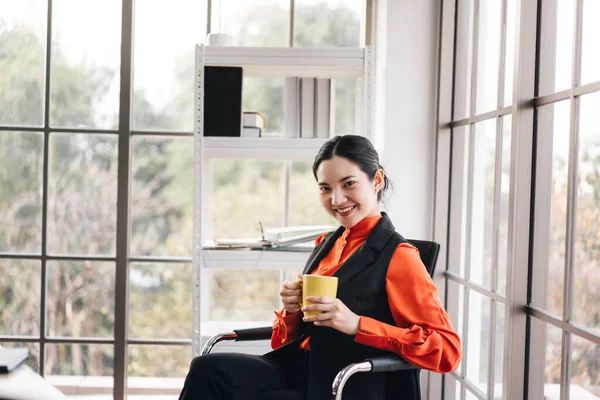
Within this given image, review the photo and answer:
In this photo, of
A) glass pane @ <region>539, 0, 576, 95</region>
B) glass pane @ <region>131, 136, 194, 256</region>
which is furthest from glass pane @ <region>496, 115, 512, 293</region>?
glass pane @ <region>131, 136, 194, 256</region>

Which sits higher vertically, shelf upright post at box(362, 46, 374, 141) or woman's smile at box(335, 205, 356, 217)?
shelf upright post at box(362, 46, 374, 141)

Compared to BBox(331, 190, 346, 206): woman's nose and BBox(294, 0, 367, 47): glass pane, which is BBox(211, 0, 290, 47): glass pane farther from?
BBox(331, 190, 346, 206): woman's nose

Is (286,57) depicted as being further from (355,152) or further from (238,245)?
(355,152)

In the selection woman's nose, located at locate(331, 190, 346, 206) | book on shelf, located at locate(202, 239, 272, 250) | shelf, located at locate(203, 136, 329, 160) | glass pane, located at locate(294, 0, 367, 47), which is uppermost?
glass pane, located at locate(294, 0, 367, 47)

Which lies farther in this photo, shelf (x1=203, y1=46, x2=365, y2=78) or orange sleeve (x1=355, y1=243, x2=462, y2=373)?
shelf (x1=203, y1=46, x2=365, y2=78)

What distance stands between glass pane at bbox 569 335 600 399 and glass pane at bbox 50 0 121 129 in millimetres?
2331

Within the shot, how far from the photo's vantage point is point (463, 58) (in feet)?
8.86

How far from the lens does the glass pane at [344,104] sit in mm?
3162

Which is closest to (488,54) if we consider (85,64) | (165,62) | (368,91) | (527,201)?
(368,91)

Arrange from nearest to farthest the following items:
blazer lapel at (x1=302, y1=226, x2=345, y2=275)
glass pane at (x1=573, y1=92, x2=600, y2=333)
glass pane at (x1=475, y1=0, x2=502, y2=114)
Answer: glass pane at (x1=573, y1=92, x2=600, y2=333) < blazer lapel at (x1=302, y1=226, x2=345, y2=275) < glass pane at (x1=475, y1=0, x2=502, y2=114)

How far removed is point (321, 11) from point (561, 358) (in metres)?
2.03

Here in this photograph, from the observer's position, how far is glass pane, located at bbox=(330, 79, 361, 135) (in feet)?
10.4

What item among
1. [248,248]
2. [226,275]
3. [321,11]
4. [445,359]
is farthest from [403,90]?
[445,359]

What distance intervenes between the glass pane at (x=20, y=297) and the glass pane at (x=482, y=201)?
208cm
